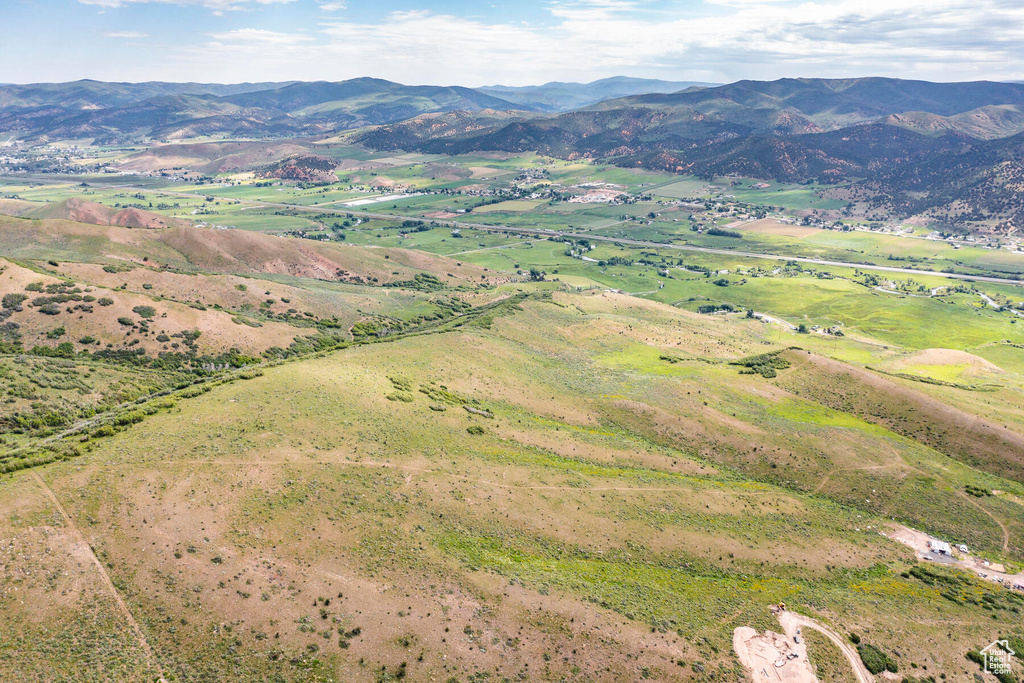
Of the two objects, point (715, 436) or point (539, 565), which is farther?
point (715, 436)

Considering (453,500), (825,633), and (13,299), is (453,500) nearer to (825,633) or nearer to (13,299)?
(825,633)

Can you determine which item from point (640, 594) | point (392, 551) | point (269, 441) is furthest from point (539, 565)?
point (269, 441)

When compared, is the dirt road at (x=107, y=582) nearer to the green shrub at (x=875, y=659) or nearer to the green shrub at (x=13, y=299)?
the green shrub at (x=875, y=659)

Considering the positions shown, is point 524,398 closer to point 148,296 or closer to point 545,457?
point 545,457
